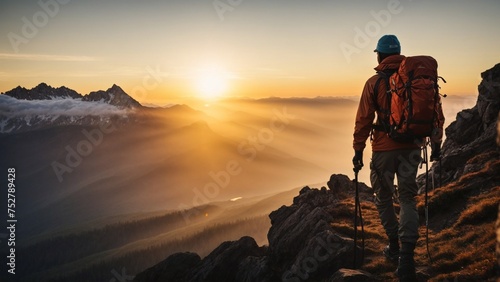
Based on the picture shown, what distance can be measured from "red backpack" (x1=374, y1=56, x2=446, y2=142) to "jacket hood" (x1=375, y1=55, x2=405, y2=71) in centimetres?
51

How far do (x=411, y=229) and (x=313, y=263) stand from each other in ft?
23.0

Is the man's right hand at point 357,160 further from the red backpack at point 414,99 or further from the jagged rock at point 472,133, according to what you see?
the jagged rock at point 472,133

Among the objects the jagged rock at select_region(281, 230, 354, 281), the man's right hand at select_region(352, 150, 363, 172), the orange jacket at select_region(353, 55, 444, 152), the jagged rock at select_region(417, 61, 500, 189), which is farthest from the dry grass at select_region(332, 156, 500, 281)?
the jagged rock at select_region(417, 61, 500, 189)

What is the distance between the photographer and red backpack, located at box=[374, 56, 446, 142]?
959 centimetres

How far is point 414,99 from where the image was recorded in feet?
31.5

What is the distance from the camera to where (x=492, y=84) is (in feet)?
132

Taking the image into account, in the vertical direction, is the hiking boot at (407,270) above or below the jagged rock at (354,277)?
above

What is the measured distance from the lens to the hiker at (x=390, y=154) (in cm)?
1012

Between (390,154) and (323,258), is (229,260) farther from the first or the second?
(390,154)

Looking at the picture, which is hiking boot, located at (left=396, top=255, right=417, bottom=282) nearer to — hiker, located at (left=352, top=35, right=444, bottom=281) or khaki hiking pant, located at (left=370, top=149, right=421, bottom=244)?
hiker, located at (left=352, top=35, right=444, bottom=281)

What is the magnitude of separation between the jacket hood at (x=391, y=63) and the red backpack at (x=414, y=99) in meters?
0.51

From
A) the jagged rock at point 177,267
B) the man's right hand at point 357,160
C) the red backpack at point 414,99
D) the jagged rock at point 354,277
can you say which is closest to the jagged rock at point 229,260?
the jagged rock at point 177,267

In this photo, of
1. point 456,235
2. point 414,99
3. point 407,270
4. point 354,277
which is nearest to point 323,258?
point 354,277

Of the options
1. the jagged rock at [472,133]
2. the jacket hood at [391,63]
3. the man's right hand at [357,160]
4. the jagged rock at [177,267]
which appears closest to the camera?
the jacket hood at [391,63]
